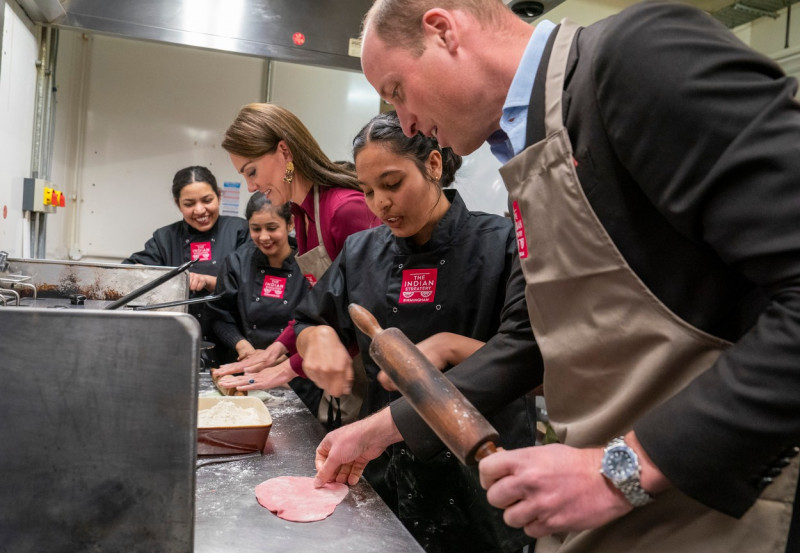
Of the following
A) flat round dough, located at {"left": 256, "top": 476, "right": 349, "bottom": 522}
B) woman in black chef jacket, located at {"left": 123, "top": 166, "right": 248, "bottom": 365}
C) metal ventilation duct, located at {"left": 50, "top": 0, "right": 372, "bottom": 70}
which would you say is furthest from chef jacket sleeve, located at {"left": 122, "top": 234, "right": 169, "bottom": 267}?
flat round dough, located at {"left": 256, "top": 476, "right": 349, "bottom": 522}

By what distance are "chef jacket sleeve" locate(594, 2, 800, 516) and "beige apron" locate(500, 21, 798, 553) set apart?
0.14ft

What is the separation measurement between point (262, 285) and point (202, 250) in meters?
0.59

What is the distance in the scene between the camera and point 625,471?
580 millimetres

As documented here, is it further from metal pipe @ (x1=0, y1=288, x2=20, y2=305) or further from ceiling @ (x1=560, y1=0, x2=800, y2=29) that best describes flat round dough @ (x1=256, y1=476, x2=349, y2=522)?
ceiling @ (x1=560, y1=0, x2=800, y2=29)

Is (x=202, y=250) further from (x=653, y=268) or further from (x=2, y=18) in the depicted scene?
(x=653, y=268)

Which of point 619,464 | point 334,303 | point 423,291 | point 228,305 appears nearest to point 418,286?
point 423,291

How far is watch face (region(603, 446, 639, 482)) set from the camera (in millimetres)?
578

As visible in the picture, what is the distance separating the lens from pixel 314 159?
1.95 metres

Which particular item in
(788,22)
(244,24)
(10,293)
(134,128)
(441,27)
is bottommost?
(10,293)

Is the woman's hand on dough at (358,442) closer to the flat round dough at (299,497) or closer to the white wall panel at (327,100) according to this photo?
the flat round dough at (299,497)

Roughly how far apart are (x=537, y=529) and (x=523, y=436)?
0.82m

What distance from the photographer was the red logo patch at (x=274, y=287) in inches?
115

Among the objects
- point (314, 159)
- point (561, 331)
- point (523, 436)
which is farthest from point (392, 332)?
point (314, 159)

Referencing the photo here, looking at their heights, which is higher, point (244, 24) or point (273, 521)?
point (244, 24)
